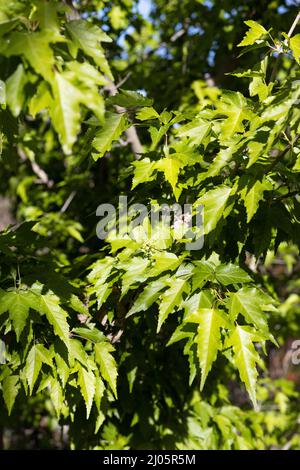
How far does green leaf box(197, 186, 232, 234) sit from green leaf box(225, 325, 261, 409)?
329 mm

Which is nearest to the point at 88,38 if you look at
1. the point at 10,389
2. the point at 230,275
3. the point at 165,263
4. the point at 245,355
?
the point at 165,263

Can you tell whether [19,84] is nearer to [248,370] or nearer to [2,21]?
[2,21]

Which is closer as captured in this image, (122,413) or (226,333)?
(226,333)

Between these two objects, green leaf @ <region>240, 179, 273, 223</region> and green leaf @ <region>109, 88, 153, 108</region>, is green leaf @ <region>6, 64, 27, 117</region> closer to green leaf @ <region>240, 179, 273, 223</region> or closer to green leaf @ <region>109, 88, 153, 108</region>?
green leaf @ <region>109, 88, 153, 108</region>

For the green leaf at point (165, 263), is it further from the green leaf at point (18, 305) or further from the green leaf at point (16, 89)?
the green leaf at point (16, 89)

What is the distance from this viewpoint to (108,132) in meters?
1.70

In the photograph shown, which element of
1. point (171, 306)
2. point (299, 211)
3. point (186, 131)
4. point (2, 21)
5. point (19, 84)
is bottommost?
point (171, 306)

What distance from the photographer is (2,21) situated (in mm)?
1190

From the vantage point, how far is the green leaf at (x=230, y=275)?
164cm

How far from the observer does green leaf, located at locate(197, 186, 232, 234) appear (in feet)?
5.10

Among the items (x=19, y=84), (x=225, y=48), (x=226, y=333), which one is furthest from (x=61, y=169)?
(x=19, y=84)

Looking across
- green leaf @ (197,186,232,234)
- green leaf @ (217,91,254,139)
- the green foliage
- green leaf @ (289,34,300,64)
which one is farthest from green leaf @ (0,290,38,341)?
green leaf @ (289,34,300,64)

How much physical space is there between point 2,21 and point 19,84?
20cm

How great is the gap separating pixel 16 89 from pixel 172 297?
789 mm
